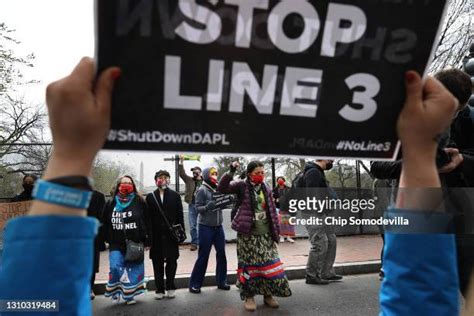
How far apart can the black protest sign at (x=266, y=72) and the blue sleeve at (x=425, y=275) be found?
348 millimetres

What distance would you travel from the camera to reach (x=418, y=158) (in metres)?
0.97

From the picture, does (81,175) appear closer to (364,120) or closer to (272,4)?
(272,4)

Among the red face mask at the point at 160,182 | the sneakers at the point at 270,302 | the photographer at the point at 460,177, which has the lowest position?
the sneakers at the point at 270,302

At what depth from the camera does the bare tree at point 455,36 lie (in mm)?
10789

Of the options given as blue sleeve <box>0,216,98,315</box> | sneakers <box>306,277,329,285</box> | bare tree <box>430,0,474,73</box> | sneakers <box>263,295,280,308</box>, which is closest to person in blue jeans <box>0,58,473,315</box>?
blue sleeve <box>0,216,98,315</box>

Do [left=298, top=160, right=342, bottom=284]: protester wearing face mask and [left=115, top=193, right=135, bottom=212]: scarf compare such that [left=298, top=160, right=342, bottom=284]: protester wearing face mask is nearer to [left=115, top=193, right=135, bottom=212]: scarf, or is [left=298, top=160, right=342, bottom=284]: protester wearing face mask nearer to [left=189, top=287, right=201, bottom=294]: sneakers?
[left=189, top=287, right=201, bottom=294]: sneakers

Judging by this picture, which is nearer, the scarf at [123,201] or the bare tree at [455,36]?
the scarf at [123,201]

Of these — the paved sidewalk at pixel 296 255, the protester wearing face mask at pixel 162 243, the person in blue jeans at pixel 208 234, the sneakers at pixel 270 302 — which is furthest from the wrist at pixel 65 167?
the paved sidewalk at pixel 296 255

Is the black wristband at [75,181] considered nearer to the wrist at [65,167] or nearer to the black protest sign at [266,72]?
the wrist at [65,167]

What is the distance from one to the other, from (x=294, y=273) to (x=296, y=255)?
1751 millimetres

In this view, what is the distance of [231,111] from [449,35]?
477 inches

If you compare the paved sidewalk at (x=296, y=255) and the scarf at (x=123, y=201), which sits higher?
the scarf at (x=123, y=201)

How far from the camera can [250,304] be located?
16.9 ft

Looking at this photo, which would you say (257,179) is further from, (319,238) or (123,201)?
(123,201)
